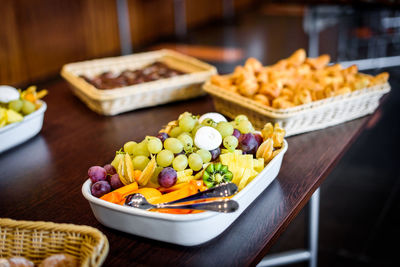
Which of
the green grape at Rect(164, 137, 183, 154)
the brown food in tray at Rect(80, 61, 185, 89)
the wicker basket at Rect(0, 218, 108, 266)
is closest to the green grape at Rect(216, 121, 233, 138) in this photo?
the green grape at Rect(164, 137, 183, 154)

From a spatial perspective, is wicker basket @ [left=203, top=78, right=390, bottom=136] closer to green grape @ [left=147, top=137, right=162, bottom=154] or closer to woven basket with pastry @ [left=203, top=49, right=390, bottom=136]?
woven basket with pastry @ [left=203, top=49, right=390, bottom=136]

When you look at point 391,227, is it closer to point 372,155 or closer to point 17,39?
point 372,155

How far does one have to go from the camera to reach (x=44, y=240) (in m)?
0.69

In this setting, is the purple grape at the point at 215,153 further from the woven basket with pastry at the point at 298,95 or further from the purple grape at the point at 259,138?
the woven basket with pastry at the point at 298,95

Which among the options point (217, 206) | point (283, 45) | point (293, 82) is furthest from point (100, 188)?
point (283, 45)

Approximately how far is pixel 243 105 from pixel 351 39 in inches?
138

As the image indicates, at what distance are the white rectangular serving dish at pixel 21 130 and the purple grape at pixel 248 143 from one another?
2.16 feet

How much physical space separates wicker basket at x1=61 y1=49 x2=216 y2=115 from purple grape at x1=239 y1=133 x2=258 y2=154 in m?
0.59

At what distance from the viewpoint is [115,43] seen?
488 cm

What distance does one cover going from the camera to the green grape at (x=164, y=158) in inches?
32.7

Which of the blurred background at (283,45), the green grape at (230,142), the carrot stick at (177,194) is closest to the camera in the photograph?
the carrot stick at (177,194)

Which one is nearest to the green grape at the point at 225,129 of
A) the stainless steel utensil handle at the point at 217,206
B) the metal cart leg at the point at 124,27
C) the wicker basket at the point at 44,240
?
the stainless steel utensil handle at the point at 217,206

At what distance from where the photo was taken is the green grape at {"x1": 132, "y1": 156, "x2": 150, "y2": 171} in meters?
0.85

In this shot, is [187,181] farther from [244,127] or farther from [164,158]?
[244,127]
